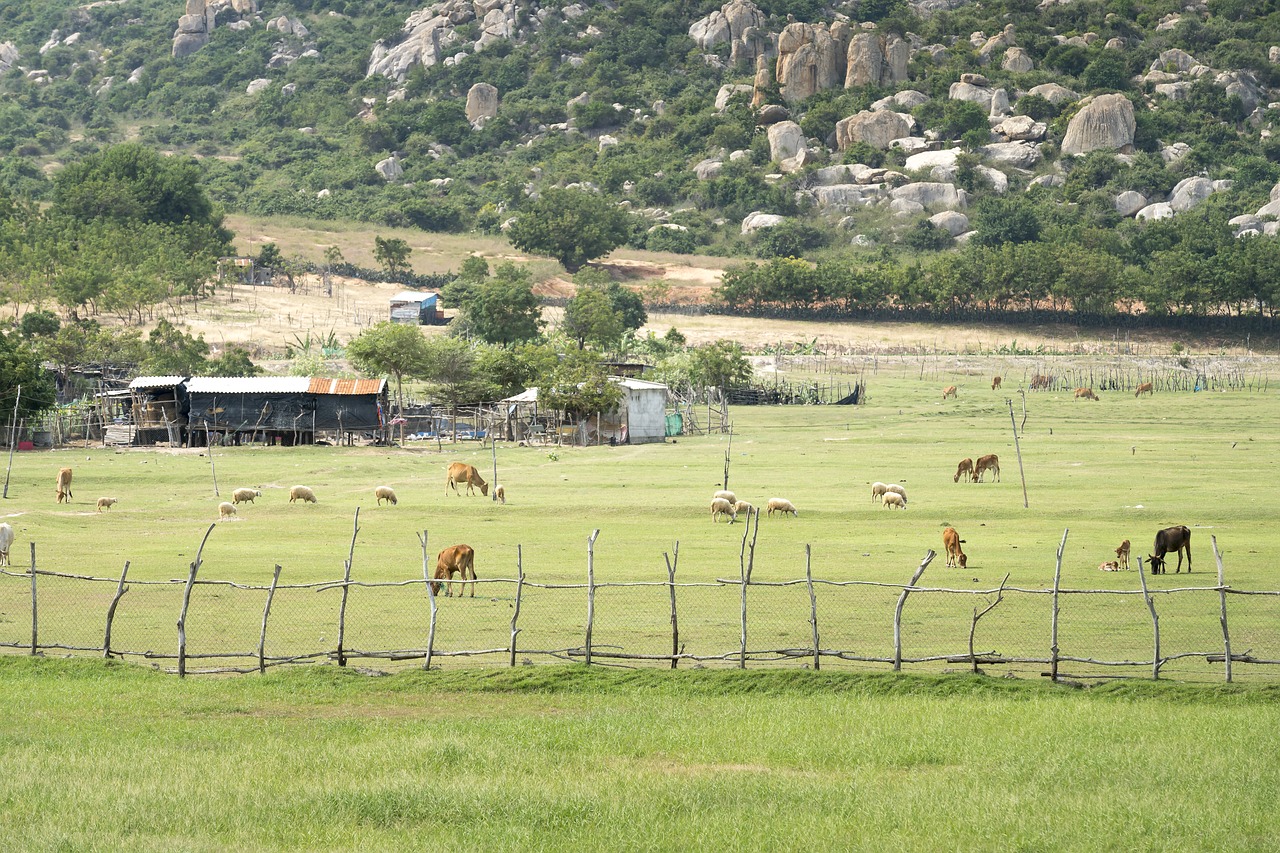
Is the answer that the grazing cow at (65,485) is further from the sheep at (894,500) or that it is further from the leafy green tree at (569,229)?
the leafy green tree at (569,229)

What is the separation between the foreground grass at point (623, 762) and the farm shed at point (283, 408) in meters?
43.7

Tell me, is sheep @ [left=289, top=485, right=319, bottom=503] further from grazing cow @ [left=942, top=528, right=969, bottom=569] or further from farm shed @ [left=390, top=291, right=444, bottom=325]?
farm shed @ [left=390, top=291, right=444, bottom=325]

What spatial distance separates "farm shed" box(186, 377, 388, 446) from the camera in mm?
63969

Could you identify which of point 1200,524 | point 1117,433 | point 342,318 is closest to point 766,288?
point 342,318

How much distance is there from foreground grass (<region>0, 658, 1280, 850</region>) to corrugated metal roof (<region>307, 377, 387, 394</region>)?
143 feet

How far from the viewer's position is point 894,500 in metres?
39.2

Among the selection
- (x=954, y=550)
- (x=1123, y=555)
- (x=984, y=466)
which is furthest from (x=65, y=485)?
(x=1123, y=555)

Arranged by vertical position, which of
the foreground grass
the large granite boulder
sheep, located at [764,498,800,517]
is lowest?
the foreground grass

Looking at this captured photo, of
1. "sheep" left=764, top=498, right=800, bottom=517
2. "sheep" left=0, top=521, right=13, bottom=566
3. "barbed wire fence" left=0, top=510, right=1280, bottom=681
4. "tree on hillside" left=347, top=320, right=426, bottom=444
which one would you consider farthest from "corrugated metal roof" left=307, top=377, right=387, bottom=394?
"barbed wire fence" left=0, top=510, right=1280, bottom=681

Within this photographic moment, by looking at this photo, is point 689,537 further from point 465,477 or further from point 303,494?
point 303,494

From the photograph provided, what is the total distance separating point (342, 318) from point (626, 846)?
101 metres

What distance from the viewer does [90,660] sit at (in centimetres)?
2131

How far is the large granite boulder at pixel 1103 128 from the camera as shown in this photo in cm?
18762

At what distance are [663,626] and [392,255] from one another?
120003 mm
